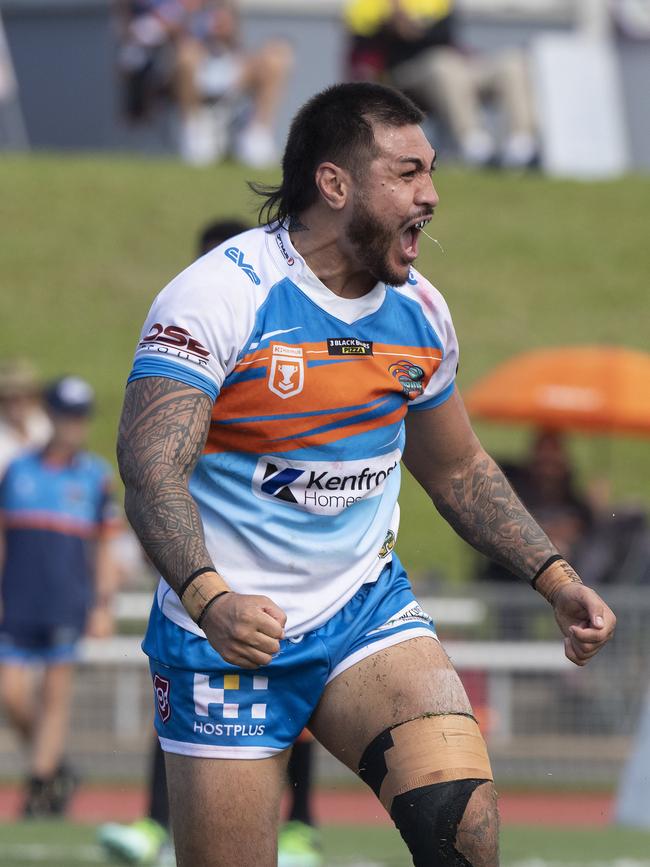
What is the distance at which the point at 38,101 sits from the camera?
2667cm

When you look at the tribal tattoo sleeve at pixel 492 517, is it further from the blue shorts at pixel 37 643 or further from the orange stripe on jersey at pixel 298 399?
the blue shorts at pixel 37 643

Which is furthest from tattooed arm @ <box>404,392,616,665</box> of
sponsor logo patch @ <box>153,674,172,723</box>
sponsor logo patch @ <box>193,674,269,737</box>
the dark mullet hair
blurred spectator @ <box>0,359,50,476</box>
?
blurred spectator @ <box>0,359,50,476</box>

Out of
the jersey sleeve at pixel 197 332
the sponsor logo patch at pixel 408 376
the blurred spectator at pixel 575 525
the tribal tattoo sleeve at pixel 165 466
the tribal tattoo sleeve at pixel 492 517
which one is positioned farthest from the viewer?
the blurred spectator at pixel 575 525

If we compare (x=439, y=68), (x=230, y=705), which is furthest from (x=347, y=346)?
(x=439, y=68)

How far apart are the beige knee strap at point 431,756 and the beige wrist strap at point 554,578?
1.55 ft

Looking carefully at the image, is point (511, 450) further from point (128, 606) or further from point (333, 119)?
point (333, 119)

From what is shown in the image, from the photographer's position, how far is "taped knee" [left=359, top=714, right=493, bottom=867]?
14.8 feet

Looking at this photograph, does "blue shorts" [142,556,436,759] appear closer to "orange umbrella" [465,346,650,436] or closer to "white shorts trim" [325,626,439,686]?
"white shorts trim" [325,626,439,686]

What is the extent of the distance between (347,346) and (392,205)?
37 centimetres

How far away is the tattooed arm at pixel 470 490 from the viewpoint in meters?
5.09

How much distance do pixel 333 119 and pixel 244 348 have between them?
69cm

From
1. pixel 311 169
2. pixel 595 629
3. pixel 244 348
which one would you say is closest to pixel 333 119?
pixel 311 169

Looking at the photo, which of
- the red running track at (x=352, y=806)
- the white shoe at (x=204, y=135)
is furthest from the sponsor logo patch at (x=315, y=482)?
the white shoe at (x=204, y=135)

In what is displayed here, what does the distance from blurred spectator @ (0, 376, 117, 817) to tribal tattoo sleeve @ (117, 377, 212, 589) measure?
21.7 feet
